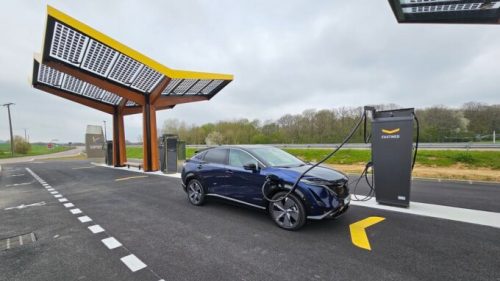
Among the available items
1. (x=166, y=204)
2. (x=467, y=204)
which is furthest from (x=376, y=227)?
(x=166, y=204)

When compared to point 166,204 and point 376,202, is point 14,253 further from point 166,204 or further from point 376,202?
point 376,202

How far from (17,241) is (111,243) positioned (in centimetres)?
180

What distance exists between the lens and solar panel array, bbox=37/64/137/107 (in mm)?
12430

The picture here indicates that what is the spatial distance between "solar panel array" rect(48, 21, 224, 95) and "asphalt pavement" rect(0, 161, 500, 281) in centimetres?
617

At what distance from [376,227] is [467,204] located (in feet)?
10.6

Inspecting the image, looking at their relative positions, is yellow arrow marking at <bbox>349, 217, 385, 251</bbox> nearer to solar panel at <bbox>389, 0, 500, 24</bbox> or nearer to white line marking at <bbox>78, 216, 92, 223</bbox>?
solar panel at <bbox>389, 0, 500, 24</bbox>

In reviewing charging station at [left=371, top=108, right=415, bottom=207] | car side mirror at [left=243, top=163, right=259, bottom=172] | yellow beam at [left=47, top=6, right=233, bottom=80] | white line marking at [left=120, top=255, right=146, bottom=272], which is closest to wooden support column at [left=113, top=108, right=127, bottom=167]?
yellow beam at [left=47, top=6, right=233, bottom=80]

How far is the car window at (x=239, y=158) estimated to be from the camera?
5334mm

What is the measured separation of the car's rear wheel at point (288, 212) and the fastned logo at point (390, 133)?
284cm

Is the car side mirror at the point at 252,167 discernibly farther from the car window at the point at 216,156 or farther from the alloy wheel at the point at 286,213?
the car window at the point at 216,156

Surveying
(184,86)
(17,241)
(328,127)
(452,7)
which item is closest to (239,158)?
(17,241)

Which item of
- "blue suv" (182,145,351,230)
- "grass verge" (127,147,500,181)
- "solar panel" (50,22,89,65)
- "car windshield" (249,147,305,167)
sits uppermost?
"solar panel" (50,22,89,65)

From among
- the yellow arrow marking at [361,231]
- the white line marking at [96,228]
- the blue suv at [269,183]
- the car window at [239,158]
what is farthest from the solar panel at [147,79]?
the yellow arrow marking at [361,231]

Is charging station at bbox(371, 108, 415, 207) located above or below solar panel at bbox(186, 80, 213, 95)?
below
